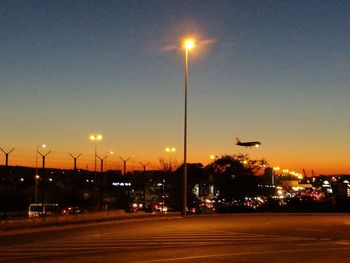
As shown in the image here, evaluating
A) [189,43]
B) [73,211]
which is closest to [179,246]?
[189,43]

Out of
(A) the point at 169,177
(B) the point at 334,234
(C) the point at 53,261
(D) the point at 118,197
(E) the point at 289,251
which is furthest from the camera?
(A) the point at 169,177

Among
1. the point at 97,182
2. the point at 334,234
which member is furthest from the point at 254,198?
the point at 334,234

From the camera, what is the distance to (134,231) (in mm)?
28297

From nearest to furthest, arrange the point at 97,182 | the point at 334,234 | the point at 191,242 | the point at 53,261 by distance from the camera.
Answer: the point at 53,261
the point at 191,242
the point at 334,234
the point at 97,182

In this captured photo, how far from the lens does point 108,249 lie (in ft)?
65.2

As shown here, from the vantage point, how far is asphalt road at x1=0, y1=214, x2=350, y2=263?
1748cm

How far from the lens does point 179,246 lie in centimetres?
2083

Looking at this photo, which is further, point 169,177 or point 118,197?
point 169,177

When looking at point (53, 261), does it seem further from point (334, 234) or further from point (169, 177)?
point (169, 177)

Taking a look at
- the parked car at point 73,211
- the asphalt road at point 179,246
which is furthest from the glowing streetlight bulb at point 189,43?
the asphalt road at point 179,246

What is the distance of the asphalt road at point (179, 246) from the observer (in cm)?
1748

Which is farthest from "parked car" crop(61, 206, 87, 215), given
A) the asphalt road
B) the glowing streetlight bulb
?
the glowing streetlight bulb

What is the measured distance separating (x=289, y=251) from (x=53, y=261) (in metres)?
7.76

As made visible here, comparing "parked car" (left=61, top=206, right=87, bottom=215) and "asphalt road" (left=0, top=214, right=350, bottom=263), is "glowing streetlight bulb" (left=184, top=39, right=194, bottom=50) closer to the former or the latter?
"parked car" (left=61, top=206, right=87, bottom=215)
